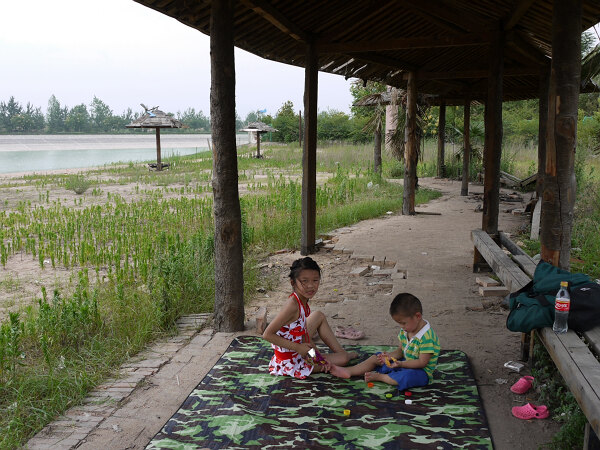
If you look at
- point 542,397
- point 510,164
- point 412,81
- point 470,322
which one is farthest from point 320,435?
point 510,164

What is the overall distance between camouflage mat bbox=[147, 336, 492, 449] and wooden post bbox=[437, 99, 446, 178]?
1489cm

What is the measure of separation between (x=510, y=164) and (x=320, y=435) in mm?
19038

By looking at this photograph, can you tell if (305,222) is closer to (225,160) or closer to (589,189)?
(225,160)

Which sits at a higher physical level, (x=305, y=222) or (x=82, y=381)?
(x=305, y=222)

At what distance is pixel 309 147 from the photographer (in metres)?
8.32

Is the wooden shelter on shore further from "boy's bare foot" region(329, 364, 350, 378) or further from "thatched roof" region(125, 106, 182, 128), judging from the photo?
"thatched roof" region(125, 106, 182, 128)

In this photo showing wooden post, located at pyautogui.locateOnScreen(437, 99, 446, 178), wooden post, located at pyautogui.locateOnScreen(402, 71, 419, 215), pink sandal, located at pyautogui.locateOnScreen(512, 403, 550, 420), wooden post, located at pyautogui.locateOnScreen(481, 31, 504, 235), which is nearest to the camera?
pink sandal, located at pyautogui.locateOnScreen(512, 403, 550, 420)

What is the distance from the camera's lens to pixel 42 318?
4.82 metres

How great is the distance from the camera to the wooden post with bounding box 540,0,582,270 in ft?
14.1

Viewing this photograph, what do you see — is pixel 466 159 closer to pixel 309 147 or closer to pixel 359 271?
pixel 309 147

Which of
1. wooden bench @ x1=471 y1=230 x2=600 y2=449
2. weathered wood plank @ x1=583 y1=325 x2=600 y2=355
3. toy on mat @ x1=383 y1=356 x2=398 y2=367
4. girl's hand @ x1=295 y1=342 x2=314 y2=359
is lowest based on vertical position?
toy on mat @ x1=383 y1=356 x2=398 y2=367

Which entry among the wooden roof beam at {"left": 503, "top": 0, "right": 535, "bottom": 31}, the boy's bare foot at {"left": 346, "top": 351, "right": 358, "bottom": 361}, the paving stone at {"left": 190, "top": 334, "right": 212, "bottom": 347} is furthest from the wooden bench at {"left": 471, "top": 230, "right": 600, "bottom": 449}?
the wooden roof beam at {"left": 503, "top": 0, "right": 535, "bottom": 31}

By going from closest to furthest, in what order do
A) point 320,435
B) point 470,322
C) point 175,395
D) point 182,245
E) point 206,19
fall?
point 320,435 < point 175,395 < point 470,322 < point 206,19 < point 182,245

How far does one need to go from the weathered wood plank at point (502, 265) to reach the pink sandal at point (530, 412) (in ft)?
3.16
